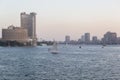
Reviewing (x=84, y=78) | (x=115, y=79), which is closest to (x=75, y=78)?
(x=84, y=78)

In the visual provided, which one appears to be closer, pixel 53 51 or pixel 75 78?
pixel 75 78

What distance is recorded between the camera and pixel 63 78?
64.1 meters

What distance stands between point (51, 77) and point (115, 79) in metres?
10.1

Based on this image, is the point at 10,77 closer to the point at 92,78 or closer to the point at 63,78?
the point at 63,78

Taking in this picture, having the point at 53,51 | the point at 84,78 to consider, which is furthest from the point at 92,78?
the point at 53,51

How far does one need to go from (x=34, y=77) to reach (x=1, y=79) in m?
5.83

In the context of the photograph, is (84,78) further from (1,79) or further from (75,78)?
(1,79)

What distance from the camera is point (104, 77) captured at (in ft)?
216

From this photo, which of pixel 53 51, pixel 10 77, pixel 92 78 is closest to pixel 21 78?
pixel 10 77

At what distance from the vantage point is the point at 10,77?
6550 cm

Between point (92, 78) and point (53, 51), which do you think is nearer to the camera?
point (92, 78)

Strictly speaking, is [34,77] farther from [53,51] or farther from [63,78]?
[53,51]

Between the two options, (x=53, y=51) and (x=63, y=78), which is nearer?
(x=63, y=78)

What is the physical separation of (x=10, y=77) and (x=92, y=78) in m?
12.9
